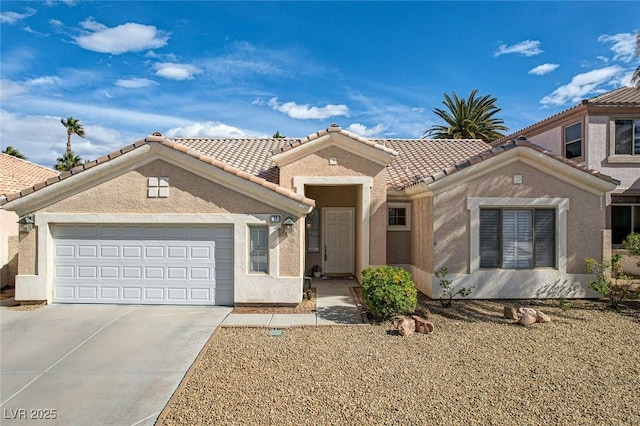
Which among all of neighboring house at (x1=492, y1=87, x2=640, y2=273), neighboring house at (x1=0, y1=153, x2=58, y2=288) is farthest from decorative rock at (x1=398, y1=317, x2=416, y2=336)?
neighboring house at (x1=492, y1=87, x2=640, y2=273)

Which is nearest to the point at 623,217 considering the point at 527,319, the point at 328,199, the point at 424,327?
the point at 527,319

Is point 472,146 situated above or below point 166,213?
above

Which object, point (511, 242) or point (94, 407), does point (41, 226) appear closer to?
point (94, 407)

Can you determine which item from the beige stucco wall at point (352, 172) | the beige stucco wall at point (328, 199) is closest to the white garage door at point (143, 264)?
the beige stucco wall at point (352, 172)

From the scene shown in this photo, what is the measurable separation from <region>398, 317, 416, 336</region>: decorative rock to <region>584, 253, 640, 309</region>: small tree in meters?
6.73

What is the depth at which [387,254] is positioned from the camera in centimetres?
1391

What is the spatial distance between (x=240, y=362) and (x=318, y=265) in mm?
8900

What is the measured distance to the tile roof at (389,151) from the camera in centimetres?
1030

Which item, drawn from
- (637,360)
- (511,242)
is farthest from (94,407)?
(511,242)

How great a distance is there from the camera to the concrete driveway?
5.34 meters

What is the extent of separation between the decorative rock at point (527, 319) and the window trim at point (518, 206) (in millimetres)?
2403

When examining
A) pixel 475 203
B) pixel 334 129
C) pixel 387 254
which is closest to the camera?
pixel 475 203

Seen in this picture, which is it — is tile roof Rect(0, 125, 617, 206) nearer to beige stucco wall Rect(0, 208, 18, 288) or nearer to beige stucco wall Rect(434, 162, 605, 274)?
beige stucco wall Rect(434, 162, 605, 274)

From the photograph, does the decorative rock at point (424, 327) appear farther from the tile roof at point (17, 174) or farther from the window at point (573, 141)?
the tile roof at point (17, 174)
